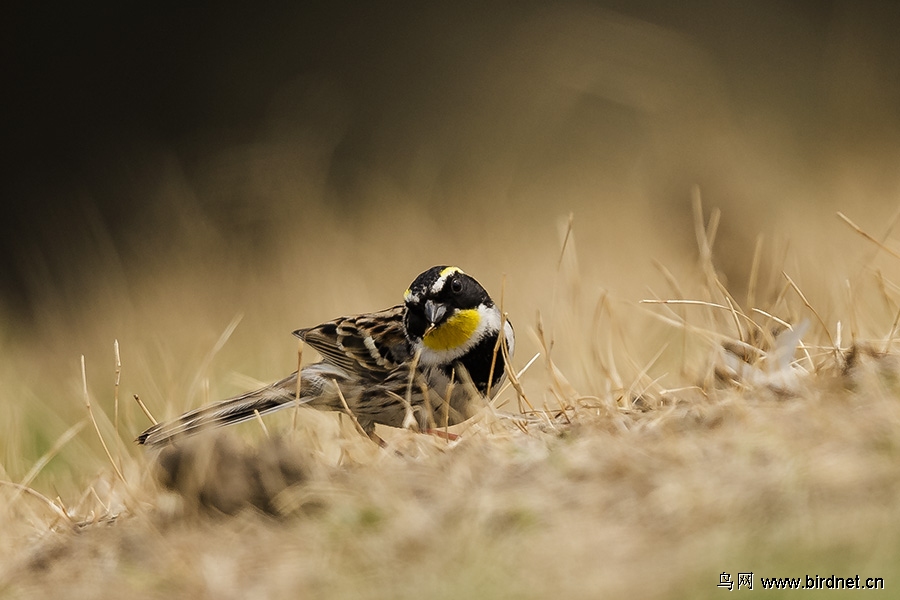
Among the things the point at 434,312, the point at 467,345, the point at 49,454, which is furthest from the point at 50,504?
the point at 467,345

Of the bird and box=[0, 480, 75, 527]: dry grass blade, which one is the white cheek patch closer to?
Result: the bird

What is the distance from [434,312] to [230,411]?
98cm

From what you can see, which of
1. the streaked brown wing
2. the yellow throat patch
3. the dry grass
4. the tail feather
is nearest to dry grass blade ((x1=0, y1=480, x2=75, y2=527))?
the dry grass

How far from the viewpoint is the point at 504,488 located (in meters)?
2.97

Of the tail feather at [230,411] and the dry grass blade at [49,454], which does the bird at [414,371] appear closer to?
the tail feather at [230,411]

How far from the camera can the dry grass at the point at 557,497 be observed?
2.46m

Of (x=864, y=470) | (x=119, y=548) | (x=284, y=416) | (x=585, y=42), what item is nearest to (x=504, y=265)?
(x=585, y=42)

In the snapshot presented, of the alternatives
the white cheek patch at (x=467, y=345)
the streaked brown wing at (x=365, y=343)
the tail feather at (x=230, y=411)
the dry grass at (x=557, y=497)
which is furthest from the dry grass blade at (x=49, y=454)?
the white cheek patch at (x=467, y=345)

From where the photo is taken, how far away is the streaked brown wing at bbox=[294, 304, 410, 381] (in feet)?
16.1

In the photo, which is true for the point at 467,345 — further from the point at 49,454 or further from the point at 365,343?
the point at 49,454

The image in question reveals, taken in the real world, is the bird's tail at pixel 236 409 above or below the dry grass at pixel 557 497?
below

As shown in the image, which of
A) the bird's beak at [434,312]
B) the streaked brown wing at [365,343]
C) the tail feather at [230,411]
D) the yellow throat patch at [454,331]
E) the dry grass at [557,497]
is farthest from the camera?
the streaked brown wing at [365,343]

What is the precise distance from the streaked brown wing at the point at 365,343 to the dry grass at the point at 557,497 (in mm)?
422

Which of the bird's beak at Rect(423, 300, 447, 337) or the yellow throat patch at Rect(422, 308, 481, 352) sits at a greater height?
the bird's beak at Rect(423, 300, 447, 337)
